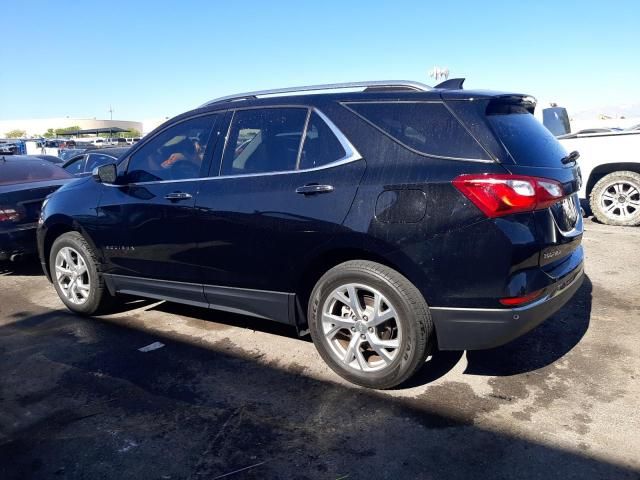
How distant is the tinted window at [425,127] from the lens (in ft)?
9.73

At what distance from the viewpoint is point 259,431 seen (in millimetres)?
2896

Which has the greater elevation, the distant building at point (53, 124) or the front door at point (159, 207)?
the distant building at point (53, 124)

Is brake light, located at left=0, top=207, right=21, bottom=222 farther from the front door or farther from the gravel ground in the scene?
the front door

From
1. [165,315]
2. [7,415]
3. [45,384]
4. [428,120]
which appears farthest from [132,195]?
[428,120]

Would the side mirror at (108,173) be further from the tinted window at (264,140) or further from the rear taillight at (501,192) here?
the rear taillight at (501,192)

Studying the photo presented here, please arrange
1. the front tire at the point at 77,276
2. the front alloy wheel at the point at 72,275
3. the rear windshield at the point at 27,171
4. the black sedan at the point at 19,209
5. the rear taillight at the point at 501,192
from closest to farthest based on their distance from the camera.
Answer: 1. the rear taillight at the point at 501,192
2. the front tire at the point at 77,276
3. the front alloy wheel at the point at 72,275
4. the black sedan at the point at 19,209
5. the rear windshield at the point at 27,171

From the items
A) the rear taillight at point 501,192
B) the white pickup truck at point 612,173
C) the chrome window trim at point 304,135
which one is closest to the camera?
the rear taillight at point 501,192

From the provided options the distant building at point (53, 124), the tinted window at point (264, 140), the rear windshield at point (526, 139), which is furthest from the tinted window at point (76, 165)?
the distant building at point (53, 124)

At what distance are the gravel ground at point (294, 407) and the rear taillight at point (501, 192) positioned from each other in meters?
1.16

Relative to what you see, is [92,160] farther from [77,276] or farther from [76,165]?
[77,276]

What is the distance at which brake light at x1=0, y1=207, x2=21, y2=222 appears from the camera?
597cm

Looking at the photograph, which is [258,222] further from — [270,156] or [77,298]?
[77,298]

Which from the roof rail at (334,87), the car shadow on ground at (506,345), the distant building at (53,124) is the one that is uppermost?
the distant building at (53,124)

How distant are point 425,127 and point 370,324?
1.21 m
